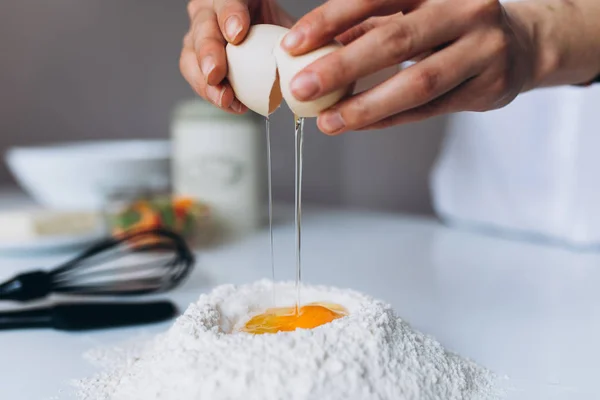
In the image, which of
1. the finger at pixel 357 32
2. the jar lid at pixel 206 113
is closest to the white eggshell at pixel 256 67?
the finger at pixel 357 32

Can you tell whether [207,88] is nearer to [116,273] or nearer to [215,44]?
[215,44]

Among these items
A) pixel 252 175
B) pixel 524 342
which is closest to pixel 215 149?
pixel 252 175

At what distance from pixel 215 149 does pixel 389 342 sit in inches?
28.6

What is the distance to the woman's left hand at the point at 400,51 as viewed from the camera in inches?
21.2

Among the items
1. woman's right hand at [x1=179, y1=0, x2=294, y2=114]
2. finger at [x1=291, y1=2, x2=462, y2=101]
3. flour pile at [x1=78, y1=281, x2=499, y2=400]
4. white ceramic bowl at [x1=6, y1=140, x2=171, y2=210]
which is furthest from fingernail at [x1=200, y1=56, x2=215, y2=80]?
white ceramic bowl at [x1=6, y1=140, x2=171, y2=210]

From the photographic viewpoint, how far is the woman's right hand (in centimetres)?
62

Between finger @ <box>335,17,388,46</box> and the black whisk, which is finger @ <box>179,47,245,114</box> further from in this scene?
the black whisk

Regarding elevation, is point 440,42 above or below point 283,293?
above

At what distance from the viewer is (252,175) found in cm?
122

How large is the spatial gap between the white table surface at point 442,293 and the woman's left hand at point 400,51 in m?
0.28

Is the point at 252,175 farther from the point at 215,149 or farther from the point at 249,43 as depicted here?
the point at 249,43

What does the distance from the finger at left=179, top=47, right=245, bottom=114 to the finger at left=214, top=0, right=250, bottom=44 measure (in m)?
0.06

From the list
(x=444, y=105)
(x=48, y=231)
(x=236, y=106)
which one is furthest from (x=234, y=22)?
(x=48, y=231)

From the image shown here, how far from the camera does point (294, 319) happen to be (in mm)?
600
